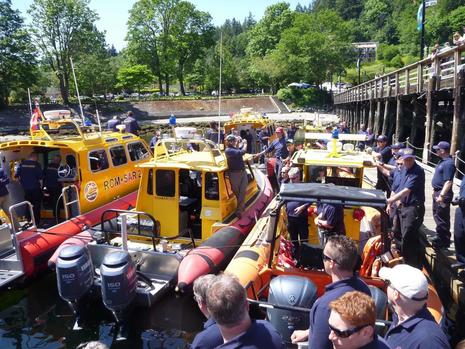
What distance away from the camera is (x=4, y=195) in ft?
29.1

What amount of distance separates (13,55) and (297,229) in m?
56.5

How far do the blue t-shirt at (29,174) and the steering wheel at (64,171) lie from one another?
502 mm

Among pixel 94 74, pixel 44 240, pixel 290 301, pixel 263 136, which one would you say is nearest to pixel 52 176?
pixel 44 240

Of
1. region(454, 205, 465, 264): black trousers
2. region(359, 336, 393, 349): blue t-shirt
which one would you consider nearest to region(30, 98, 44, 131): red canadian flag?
region(454, 205, 465, 264): black trousers

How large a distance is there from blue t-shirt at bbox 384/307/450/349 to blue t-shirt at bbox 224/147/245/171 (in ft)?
19.1

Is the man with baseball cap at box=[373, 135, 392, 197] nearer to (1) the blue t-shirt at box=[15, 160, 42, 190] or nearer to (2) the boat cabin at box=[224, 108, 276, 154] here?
(1) the blue t-shirt at box=[15, 160, 42, 190]

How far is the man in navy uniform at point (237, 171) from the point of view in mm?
8508

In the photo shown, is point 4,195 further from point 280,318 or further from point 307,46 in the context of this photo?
point 307,46

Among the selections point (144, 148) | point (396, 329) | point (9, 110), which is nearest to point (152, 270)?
point (396, 329)

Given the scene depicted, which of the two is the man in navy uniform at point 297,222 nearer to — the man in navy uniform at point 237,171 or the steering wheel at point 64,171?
the man in navy uniform at point 237,171

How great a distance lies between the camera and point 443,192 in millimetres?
6887

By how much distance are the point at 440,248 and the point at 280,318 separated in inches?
174

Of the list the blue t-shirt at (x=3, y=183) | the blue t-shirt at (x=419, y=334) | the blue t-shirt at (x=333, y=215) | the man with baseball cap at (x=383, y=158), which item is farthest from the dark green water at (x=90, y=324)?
the man with baseball cap at (x=383, y=158)

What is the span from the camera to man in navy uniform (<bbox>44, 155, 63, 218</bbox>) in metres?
9.58
